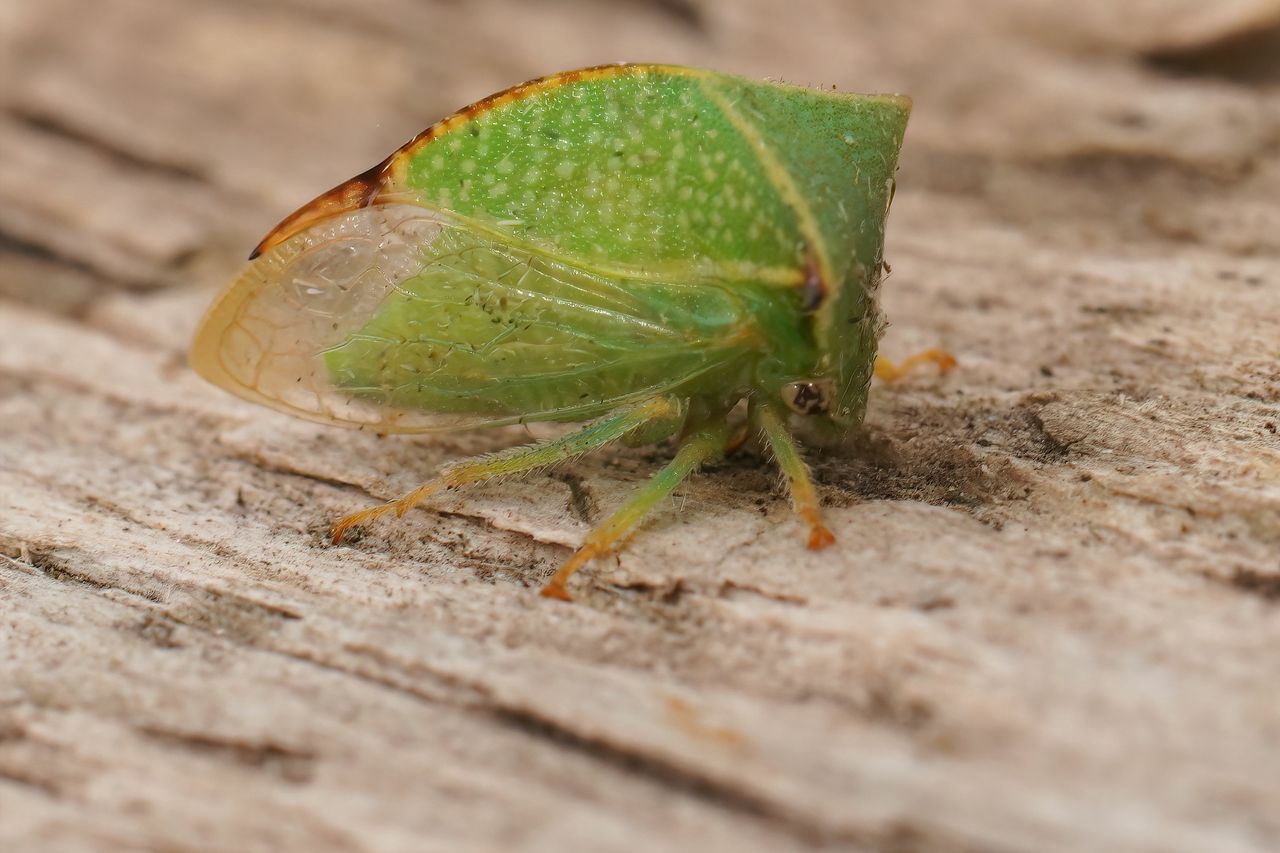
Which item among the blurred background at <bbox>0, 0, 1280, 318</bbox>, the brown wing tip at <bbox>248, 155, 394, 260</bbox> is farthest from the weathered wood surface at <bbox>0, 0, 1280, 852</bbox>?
the brown wing tip at <bbox>248, 155, 394, 260</bbox>

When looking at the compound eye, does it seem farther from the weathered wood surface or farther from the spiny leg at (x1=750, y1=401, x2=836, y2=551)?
the weathered wood surface

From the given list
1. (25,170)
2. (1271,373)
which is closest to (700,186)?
(1271,373)

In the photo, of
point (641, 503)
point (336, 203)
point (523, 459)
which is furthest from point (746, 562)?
point (336, 203)

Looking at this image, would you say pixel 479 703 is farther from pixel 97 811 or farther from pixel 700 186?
pixel 700 186

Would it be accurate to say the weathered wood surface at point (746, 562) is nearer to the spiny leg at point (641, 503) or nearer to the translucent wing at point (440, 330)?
the spiny leg at point (641, 503)

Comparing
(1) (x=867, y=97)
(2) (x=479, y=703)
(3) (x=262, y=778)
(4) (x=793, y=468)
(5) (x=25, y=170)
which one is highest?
(1) (x=867, y=97)

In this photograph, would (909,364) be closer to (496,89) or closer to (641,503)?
(641,503)
